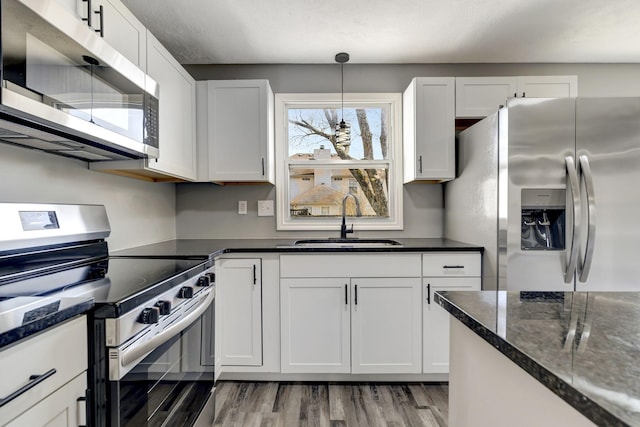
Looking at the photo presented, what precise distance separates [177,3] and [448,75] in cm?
207

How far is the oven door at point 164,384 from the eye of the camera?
0.92m

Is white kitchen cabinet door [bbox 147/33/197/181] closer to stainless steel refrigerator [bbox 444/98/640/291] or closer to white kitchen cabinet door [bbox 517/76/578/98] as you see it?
stainless steel refrigerator [bbox 444/98/640/291]

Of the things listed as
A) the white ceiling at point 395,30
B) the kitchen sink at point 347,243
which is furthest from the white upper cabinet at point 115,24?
the kitchen sink at point 347,243

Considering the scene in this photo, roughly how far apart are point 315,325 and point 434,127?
1630mm

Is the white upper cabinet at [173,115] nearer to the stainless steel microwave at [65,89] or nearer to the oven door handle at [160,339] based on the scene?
the stainless steel microwave at [65,89]

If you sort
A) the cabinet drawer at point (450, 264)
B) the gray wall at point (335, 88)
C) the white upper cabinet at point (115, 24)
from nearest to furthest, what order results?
1. the white upper cabinet at point (115, 24)
2. the cabinet drawer at point (450, 264)
3. the gray wall at point (335, 88)

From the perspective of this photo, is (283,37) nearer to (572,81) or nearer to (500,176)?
(500,176)

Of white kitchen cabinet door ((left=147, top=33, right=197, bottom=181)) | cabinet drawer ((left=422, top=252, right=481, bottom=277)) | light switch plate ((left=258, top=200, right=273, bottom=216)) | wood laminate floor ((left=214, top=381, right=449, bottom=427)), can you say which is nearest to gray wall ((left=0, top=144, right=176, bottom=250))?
white kitchen cabinet door ((left=147, top=33, right=197, bottom=181))

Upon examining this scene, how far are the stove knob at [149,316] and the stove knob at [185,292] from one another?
9.6 inches

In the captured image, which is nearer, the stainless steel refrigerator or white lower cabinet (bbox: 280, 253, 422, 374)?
the stainless steel refrigerator

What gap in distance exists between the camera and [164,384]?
1.20m

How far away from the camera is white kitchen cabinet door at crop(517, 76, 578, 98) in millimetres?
2467

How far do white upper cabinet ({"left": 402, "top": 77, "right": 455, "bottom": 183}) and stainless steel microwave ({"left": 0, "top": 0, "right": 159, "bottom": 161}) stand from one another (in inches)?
69.0

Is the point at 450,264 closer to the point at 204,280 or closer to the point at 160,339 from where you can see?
the point at 204,280
